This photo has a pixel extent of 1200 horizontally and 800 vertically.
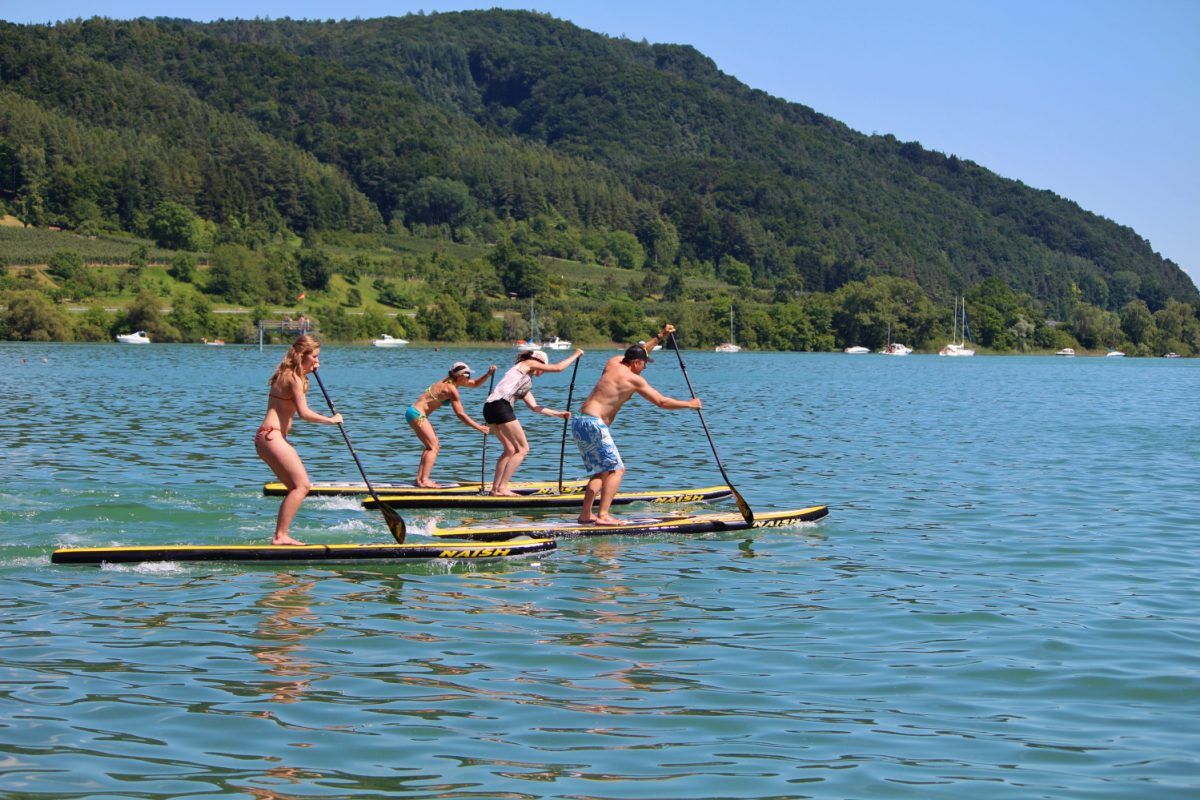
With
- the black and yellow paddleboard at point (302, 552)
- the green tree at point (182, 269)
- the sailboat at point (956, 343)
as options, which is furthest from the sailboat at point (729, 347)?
the black and yellow paddleboard at point (302, 552)

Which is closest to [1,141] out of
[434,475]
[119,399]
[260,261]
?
[260,261]

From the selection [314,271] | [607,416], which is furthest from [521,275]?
[607,416]

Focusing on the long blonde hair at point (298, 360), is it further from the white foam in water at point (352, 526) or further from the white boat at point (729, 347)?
the white boat at point (729, 347)

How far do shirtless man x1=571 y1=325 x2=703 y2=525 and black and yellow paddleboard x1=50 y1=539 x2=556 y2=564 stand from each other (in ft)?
6.55

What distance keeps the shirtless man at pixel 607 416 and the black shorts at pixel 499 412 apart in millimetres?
3107

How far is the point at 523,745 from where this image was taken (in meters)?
9.30

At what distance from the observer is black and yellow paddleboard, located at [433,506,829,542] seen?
1656 centimetres

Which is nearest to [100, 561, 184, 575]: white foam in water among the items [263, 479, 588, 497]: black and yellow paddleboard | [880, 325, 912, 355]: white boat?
[263, 479, 588, 497]: black and yellow paddleboard

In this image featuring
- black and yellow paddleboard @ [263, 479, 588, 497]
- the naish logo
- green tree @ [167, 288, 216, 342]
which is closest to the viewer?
the naish logo

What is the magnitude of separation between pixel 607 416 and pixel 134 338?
11742cm

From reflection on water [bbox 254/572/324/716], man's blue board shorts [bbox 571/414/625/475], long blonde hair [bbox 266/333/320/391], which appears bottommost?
reflection on water [bbox 254/572/324/716]

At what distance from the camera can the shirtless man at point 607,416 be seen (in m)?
17.7

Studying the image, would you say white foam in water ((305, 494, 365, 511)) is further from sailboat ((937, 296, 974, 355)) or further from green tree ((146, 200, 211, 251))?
sailboat ((937, 296, 974, 355))

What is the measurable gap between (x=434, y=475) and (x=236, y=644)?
45.4 ft
